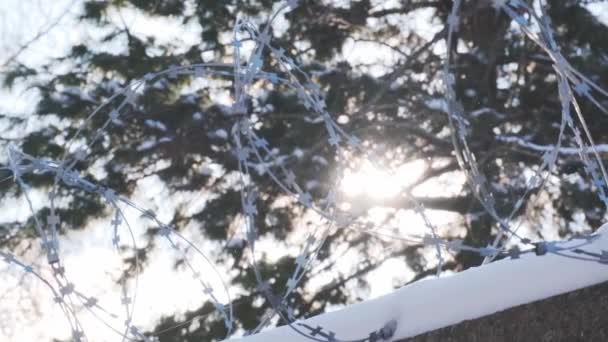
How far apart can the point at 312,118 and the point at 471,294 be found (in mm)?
4925

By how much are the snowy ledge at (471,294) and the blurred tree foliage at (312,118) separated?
456cm

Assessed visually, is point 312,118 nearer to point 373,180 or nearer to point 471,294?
point 373,180

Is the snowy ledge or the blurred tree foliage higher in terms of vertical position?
the blurred tree foliage

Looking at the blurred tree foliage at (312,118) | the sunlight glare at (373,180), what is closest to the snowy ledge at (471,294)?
the sunlight glare at (373,180)

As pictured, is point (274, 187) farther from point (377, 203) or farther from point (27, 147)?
point (27, 147)

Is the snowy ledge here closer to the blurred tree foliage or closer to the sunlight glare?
the sunlight glare

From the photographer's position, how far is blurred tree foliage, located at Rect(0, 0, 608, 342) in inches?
275

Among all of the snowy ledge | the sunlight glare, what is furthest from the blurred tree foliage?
the snowy ledge

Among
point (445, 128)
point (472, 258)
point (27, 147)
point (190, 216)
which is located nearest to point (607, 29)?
point (445, 128)

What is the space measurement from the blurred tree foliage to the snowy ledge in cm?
456

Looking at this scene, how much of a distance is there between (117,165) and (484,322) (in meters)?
5.64

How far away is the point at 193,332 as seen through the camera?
7.25 metres

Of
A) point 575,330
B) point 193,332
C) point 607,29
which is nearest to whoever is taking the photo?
point 575,330

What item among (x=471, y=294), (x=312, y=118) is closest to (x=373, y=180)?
(x=312, y=118)
